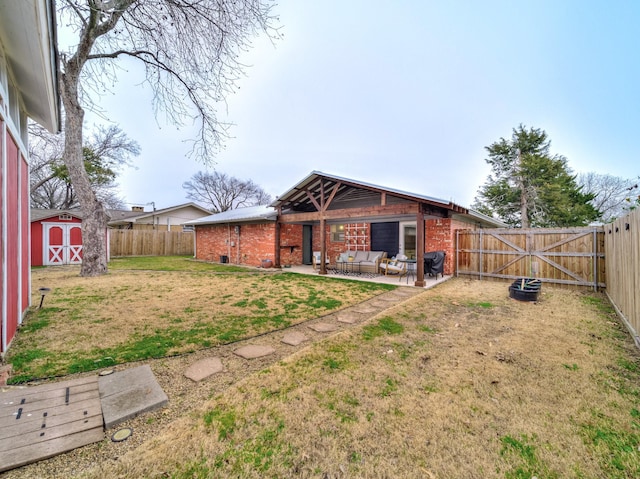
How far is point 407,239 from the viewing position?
435 inches

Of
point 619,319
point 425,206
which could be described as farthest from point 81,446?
point 425,206

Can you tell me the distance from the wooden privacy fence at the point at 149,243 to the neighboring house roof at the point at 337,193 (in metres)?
12.1

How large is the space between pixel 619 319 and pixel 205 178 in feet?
125

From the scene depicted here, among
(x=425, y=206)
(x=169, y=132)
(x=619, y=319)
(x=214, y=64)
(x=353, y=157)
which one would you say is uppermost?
(x=353, y=157)

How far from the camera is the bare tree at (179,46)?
4.48m

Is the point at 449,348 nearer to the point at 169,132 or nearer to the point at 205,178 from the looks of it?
the point at 169,132

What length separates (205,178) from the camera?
35.4 m

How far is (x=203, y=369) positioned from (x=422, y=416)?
7.45ft

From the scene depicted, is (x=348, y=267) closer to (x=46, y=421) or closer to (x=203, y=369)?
(x=203, y=369)

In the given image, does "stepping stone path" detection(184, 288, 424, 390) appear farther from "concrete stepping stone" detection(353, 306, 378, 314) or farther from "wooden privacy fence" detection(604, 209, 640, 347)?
"wooden privacy fence" detection(604, 209, 640, 347)

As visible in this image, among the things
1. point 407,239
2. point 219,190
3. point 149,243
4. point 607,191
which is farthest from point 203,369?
point 219,190

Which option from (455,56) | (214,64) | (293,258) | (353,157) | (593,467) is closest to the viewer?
(593,467)

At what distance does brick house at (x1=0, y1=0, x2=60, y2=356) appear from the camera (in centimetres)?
280

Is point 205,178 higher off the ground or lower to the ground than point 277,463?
higher
